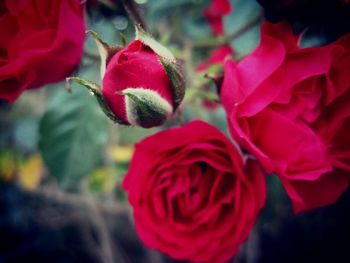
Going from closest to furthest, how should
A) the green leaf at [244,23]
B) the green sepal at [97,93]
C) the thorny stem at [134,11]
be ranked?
1. the green sepal at [97,93]
2. the thorny stem at [134,11]
3. the green leaf at [244,23]

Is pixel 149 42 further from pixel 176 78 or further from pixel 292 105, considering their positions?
pixel 292 105

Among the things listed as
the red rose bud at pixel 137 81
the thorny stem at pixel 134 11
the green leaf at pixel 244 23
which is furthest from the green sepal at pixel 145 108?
the green leaf at pixel 244 23

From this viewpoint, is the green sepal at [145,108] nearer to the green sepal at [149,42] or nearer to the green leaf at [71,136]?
the green sepal at [149,42]

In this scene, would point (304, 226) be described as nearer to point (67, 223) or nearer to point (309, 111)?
point (309, 111)

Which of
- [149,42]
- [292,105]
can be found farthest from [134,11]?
[292,105]

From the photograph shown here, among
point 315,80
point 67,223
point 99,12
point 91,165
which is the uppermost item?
point 99,12

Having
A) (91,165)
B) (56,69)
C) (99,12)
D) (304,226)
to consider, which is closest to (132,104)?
(56,69)
